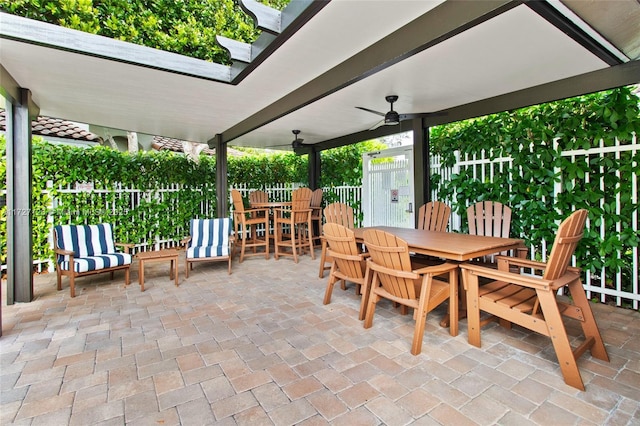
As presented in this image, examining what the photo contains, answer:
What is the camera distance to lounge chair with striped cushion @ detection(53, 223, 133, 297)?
407cm

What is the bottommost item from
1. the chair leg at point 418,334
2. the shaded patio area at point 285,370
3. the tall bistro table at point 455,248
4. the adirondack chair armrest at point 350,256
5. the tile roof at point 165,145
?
the shaded patio area at point 285,370

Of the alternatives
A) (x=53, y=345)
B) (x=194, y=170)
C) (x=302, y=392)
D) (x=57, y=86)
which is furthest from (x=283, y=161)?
(x=302, y=392)

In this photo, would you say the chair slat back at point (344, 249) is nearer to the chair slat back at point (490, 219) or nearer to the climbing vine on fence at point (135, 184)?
the chair slat back at point (490, 219)

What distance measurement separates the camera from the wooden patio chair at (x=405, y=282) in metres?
2.45

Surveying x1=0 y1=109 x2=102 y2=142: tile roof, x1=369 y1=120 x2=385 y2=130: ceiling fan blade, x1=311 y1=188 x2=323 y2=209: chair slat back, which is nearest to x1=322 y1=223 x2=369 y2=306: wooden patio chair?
x1=369 y1=120 x2=385 y2=130: ceiling fan blade

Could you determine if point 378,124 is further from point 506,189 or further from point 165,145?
point 165,145

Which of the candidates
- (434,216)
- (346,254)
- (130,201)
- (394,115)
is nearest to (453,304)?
(346,254)

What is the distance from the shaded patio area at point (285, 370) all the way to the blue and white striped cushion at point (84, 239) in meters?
1.07

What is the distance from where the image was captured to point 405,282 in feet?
8.31

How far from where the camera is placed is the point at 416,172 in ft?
16.6

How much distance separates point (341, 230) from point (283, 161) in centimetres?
614

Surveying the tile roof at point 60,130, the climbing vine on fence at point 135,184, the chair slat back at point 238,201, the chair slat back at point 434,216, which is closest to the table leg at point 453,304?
the chair slat back at point 434,216

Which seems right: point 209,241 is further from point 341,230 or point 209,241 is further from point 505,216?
point 505,216

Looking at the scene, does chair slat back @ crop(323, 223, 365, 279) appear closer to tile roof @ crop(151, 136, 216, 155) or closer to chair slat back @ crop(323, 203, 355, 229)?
chair slat back @ crop(323, 203, 355, 229)
